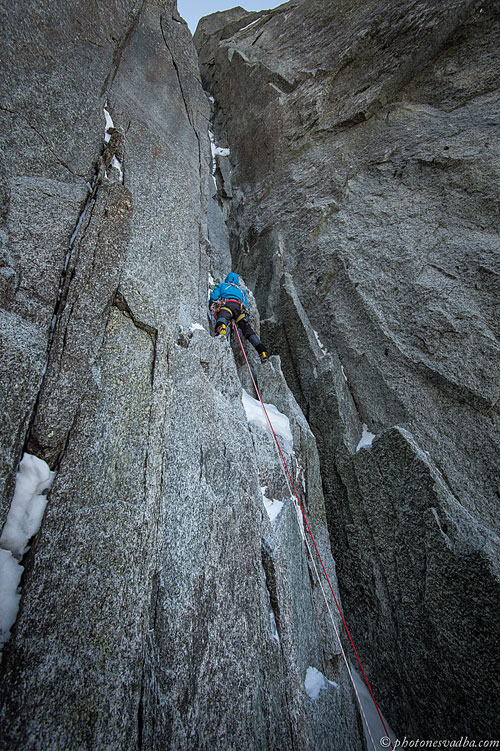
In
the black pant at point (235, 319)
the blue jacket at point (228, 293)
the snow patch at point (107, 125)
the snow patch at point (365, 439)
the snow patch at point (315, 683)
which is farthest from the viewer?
the blue jacket at point (228, 293)

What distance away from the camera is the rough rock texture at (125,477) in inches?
130

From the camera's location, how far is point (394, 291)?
9.10m

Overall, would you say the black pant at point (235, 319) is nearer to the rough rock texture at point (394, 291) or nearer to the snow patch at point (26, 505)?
the rough rock texture at point (394, 291)

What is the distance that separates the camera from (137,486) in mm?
4324

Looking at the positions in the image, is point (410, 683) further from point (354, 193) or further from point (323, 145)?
point (323, 145)

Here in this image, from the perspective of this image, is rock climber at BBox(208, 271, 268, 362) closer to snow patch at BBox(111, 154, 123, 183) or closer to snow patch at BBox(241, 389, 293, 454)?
snow patch at BBox(241, 389, 293, 454)

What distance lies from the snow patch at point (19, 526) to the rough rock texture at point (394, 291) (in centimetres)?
571

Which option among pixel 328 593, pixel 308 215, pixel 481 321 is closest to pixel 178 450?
pixel 328 593

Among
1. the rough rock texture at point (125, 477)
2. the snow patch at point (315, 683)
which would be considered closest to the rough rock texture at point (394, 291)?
the rough rock texture at point (125, 477)

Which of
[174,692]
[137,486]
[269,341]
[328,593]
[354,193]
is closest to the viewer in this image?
[174,692]

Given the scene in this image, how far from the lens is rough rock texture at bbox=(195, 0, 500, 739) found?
5664 millimetres

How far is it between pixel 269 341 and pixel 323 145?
313 inches

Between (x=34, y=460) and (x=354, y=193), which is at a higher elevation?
(x=354, y=193)

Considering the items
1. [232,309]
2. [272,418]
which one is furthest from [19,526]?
[232,309]
